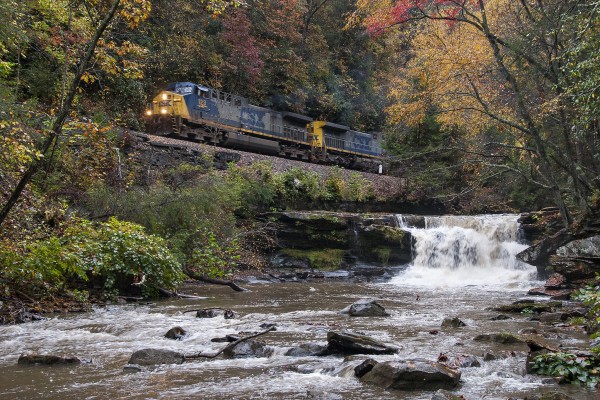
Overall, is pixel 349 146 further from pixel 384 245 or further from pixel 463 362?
pixel 463 362

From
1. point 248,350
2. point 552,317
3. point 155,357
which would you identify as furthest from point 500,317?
point 155,357

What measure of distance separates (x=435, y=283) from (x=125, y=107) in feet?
51.2

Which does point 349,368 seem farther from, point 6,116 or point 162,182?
point 162,182

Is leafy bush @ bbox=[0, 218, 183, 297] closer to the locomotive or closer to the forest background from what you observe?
the forest background

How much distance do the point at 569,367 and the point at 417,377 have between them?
1.36 metres

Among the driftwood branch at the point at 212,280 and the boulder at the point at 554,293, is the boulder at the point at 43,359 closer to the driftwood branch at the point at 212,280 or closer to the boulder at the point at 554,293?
the driftwood branch at the point at 212,280

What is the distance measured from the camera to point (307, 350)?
226 inches

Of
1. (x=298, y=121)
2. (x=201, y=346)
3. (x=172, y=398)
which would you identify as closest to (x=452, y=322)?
(x=201, y=346)

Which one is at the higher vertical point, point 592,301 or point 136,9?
point 136,9

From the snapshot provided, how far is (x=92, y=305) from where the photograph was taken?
9352 millimetres

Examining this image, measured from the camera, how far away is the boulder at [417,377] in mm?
4348

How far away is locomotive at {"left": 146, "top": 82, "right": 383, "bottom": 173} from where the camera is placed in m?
23.0

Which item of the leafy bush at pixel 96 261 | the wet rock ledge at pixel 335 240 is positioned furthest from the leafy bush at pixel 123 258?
the wet rock ledge at pixel 335 240

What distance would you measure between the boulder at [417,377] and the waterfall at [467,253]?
40.6 ft
